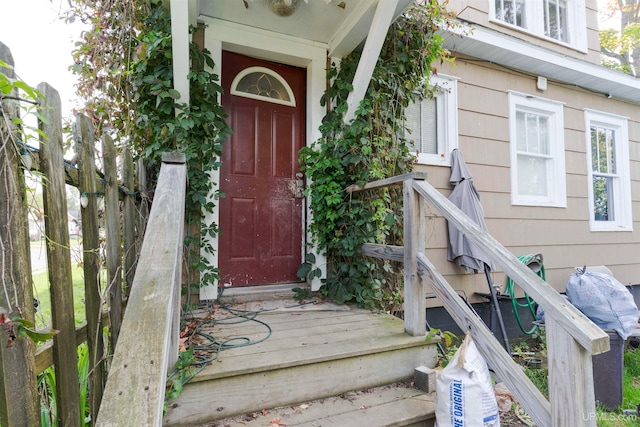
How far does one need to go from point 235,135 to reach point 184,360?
1.92 metres

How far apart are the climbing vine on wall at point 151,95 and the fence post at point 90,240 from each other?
111 centimetres

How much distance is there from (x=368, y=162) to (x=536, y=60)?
9.79ft

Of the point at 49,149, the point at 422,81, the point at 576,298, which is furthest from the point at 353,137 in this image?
the point at 576,298

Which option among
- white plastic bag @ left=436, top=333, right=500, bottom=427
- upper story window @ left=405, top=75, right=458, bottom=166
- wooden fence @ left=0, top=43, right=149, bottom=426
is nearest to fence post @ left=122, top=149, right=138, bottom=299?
wooden fence @ left=0, top=43, right=149, bottom=426

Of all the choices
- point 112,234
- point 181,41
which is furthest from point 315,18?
point 112,234

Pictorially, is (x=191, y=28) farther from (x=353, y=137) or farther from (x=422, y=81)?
(x=422, y=81)

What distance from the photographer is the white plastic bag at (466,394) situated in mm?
1434

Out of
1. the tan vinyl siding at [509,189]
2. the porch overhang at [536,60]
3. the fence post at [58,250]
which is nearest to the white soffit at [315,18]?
the porch overhang at [536,60]

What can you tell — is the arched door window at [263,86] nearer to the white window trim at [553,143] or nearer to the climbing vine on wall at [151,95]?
the climbing vine on wall at [151,95]

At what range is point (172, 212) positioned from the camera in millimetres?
1264

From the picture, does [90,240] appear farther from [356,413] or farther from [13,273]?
[356,413]

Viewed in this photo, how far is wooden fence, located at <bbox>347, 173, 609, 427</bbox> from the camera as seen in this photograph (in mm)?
1166

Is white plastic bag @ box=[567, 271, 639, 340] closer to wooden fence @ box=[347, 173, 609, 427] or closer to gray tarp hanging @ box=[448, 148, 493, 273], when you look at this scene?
gray tarp hanging @ box=[448, 148, 493, 273]

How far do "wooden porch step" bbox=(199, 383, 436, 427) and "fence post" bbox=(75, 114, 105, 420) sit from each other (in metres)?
0.59
